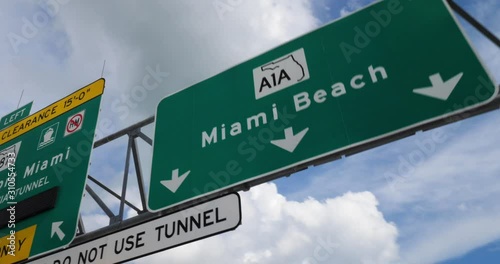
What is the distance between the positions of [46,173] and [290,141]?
3.21m

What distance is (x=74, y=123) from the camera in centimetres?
509


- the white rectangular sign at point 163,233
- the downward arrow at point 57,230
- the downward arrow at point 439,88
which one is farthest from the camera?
the downward arrow at point 57,230

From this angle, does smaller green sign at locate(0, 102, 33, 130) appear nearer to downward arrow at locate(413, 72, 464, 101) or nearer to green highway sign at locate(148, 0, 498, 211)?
green highway sign at locate(148, 0, 498, 211)

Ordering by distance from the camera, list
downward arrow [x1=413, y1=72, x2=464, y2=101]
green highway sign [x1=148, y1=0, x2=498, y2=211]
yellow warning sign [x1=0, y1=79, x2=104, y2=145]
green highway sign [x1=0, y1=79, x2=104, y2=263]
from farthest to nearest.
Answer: yellow warning sign [x1=0, y1=79, x2=104, y2=145], green highway sign [x1=0, y1=79, x2=104, y2=263], green highway sign [x1=148, y1=0, x2=498, y2=211], downward arrow [x1=413, y1=72, x2=464, y2=101]

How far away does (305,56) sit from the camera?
3.74m

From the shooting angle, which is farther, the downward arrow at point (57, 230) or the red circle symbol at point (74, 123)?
the red circle symbol at point (74, 123)

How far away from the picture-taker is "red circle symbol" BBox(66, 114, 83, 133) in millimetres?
5023

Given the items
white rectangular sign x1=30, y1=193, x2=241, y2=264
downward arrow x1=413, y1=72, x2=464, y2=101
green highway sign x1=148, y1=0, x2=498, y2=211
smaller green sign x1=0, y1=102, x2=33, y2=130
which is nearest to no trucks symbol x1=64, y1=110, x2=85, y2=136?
smaller green sign x1=0, y1=102, x2=33, y2=130

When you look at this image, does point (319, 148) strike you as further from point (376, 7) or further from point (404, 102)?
point (376, 7)

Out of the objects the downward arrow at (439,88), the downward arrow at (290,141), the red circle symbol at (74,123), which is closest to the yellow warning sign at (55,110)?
the red circle symbol at (74,123)

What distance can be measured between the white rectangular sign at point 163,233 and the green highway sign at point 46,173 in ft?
1.54

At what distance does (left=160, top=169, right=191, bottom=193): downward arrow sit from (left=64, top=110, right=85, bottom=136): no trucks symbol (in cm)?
185

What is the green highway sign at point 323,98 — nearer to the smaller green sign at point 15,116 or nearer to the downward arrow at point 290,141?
the downward arrow at point 290,141

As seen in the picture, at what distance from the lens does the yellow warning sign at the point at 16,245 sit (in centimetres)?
424
